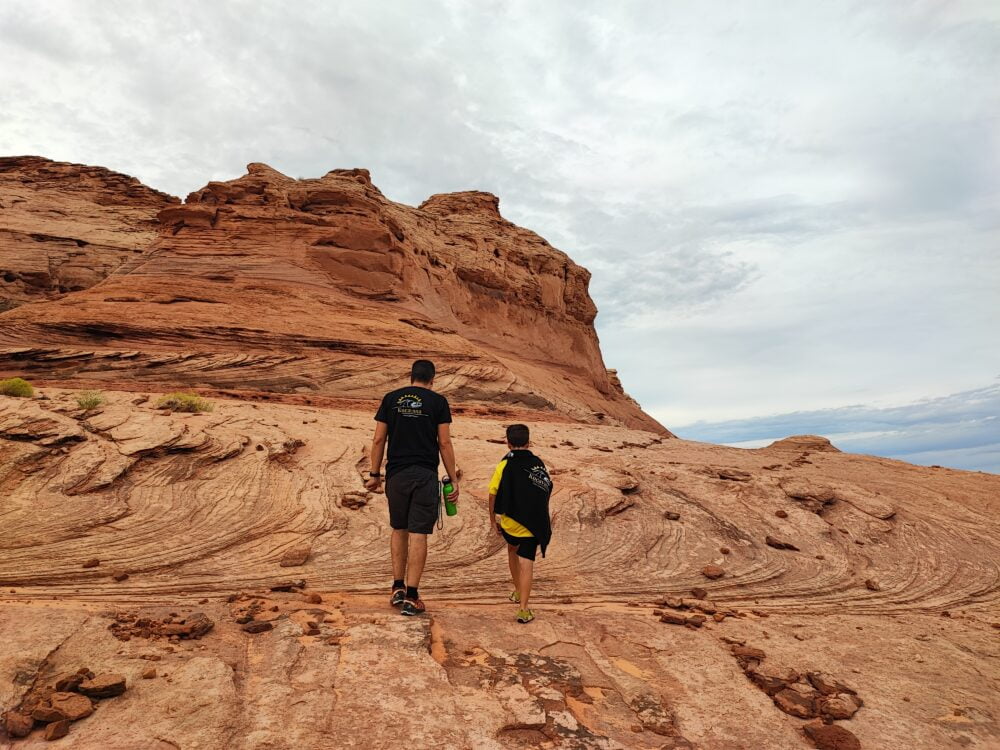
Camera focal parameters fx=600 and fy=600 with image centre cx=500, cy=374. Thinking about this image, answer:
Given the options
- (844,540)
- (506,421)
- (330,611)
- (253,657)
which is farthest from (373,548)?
(506,421)

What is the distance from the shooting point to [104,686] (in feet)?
11.5

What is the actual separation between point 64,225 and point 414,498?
152 ft

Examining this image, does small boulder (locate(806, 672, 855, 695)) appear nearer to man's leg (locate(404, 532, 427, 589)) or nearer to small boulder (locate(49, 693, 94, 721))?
man's leg (locate(404, 532, 427, 589))

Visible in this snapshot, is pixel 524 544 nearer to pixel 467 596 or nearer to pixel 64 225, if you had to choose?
pixel 467 596

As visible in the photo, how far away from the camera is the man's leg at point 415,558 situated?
5520mm

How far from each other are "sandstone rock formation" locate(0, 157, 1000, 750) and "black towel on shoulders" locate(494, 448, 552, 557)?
2.93 feet

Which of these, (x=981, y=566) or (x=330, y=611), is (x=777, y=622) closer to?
(x=330, y=611)

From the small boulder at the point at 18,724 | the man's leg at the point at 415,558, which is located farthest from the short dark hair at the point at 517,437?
the small boulder at the point at 18,724

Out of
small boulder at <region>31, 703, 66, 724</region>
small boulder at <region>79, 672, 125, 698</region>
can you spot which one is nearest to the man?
small boulder at <region>79, 672, 125, 698</region>

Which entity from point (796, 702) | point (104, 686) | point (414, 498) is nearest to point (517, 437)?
point (414, 498)

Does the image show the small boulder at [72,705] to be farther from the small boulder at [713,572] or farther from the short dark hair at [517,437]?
the small boulder at [713,572]

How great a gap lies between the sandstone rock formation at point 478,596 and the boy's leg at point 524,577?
28 cm

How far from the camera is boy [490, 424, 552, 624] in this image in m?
5.75

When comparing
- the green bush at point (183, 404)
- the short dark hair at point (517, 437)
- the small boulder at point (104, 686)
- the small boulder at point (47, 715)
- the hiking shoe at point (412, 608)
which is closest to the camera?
the small boulder at point (47, 715)
